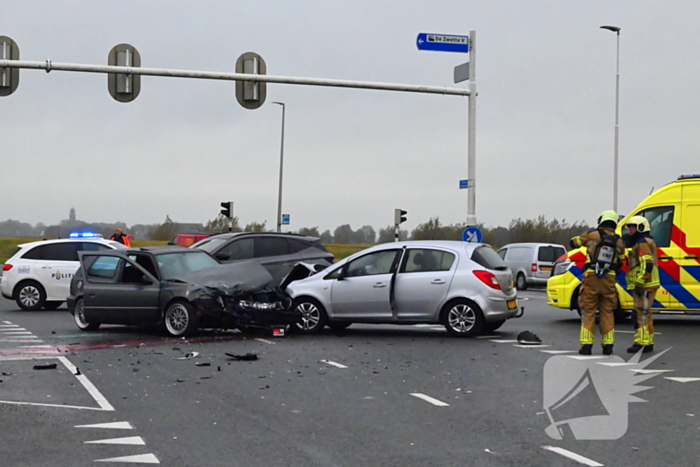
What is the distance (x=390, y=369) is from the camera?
11062mm

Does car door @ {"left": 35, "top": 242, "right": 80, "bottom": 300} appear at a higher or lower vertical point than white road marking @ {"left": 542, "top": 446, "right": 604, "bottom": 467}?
higher

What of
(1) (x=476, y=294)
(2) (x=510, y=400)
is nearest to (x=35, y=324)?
(1) (x=476, y=294)

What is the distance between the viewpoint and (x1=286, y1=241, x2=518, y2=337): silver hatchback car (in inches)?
575

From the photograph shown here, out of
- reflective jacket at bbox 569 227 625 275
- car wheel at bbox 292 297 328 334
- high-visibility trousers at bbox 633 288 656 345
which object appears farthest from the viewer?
car wheel at bbox 292 297 328 334

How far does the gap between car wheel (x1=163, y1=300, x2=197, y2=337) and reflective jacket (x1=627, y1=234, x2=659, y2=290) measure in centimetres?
684

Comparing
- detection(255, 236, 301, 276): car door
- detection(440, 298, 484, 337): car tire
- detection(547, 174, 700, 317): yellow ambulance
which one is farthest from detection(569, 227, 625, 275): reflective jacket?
detection(255, 236, 301, 276): car door

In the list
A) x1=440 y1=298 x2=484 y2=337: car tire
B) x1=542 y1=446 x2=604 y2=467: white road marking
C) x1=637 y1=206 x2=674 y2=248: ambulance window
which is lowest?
x1=542 y1=446 x2=604 y2=467: white road marking

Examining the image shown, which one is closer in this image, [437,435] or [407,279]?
[437,435]

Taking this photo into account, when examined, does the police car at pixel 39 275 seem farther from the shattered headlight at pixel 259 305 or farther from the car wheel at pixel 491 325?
the car wheel at pixel 491 325

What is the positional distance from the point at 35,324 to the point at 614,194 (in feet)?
91.6

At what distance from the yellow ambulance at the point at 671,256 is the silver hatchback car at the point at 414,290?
243 cm

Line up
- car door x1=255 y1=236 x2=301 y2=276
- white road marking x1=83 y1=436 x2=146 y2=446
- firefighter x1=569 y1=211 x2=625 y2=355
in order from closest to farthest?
1. white road marking x1=83 y1=436 x2=146 y2=446
2. firefighter x1=569 y1=211 x2=625 y2=355
3. car door x1=255 y1=236 x2=301 y2=276

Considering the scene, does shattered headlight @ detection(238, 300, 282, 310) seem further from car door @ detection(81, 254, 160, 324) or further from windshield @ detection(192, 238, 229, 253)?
windshield @ detection(192, 238, 229, 253)

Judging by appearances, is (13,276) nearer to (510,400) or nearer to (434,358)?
(434,358)
